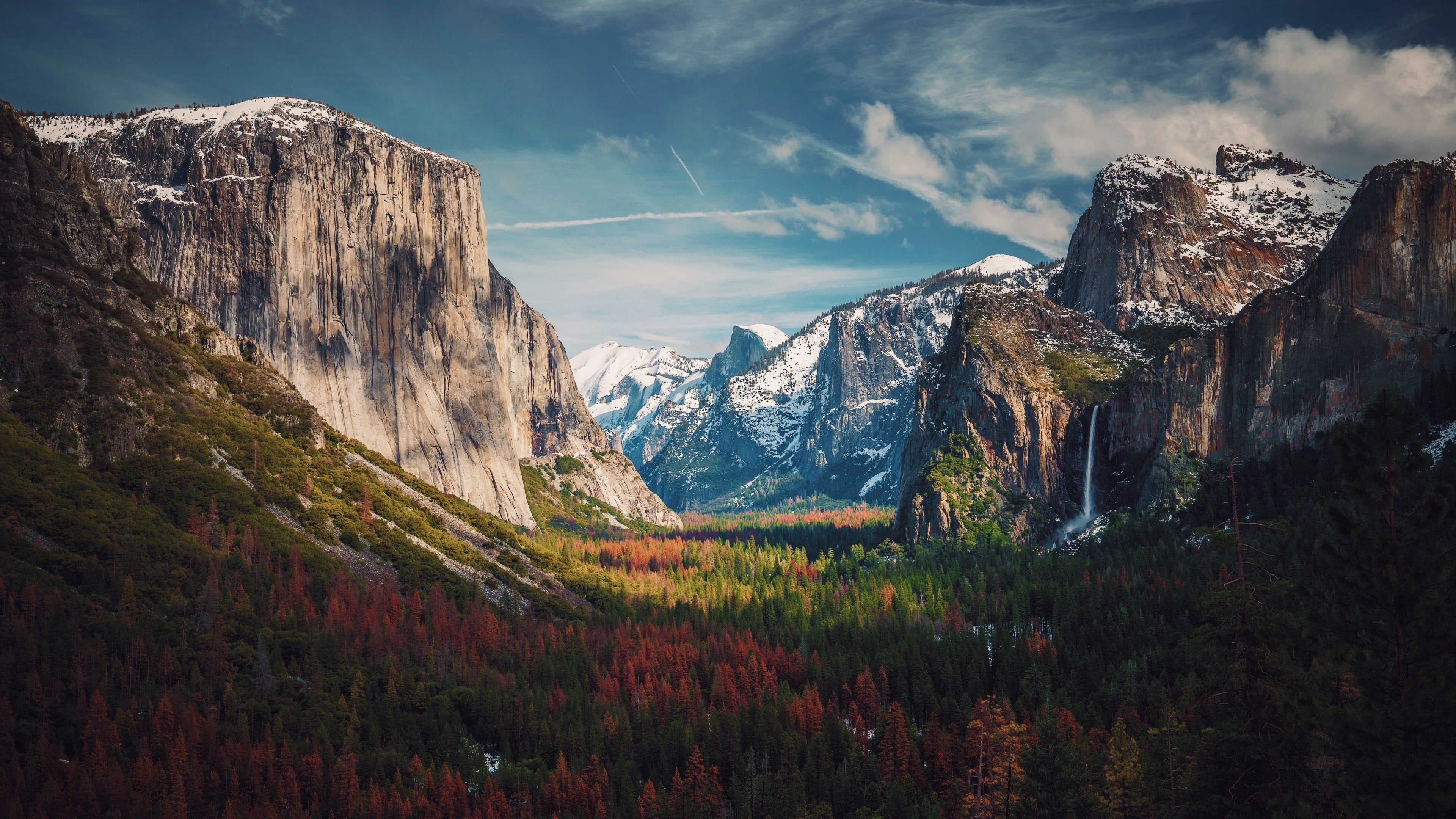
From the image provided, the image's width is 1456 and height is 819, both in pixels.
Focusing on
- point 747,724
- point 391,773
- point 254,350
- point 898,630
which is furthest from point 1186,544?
point 254,350

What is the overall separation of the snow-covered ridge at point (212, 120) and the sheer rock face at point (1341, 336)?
189861mm

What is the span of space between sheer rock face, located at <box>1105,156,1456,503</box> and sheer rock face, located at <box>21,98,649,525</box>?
157 m

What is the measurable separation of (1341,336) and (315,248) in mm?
199551

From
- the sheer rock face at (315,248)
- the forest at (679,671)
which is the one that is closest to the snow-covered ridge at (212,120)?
the sheer rock face at (315,248)

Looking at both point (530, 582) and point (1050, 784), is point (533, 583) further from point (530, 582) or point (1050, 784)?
point (1050, 784)

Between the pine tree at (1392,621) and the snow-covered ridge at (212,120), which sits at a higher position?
the snow-covered ridge at (212,120)

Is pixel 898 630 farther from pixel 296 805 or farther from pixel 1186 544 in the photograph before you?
pixel 296 805

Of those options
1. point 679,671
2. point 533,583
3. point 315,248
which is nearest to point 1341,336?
point 679,671

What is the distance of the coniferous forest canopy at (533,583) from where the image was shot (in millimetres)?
34781

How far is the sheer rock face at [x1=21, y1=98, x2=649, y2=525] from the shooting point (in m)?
167

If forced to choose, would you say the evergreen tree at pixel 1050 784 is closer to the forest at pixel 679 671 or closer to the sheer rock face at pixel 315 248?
the forest at pixel 679 671

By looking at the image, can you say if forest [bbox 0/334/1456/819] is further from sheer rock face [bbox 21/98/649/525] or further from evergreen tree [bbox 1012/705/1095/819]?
sheer rock face [bbox 21/98/649/525]

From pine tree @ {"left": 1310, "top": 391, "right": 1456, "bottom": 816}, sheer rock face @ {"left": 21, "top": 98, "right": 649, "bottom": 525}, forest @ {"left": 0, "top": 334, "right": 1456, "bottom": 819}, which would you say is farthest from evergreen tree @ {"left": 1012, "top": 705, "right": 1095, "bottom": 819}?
sheer rock face @ {"left": 21, "top": 98, "right": 649, "bottom": 525}

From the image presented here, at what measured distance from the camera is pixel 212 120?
17775 centimetres
